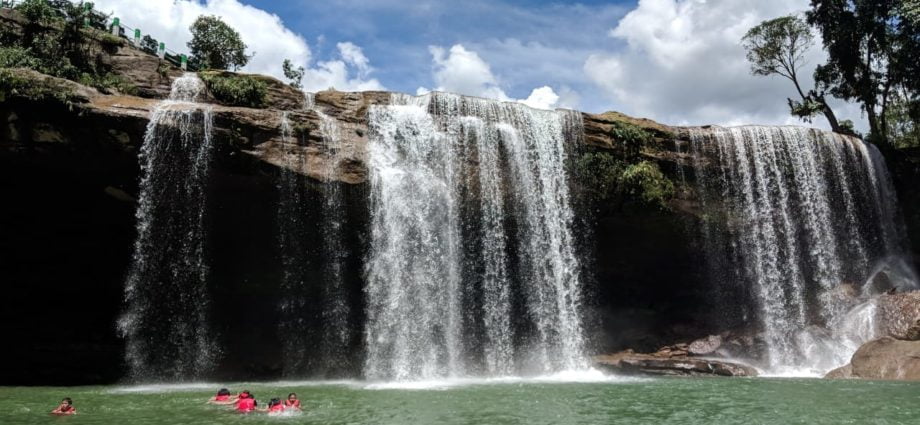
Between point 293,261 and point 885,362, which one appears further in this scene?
point 293,261

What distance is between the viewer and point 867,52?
106ft

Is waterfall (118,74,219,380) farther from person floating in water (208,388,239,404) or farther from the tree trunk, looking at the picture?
the tree trunk

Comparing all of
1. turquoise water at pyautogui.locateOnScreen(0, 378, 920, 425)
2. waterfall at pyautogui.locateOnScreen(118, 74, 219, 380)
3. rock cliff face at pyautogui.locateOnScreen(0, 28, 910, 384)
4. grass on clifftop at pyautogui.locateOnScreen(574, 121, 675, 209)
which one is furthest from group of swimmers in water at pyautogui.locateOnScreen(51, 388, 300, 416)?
grass on clifftop at pyautogui.locateOnScreen(574, 121, 675, 209)

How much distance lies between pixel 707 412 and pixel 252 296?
1514cm

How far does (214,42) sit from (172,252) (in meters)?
19.6

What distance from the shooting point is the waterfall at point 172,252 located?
18.3m

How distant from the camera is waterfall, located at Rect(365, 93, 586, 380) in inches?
783

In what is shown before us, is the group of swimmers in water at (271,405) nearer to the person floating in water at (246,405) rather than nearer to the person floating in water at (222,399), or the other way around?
the person floating in water at (246,405)

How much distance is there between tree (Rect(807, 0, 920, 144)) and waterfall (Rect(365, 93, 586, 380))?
17679 millimetres

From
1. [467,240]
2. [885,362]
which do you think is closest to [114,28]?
[467,240]

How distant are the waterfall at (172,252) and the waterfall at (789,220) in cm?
1670

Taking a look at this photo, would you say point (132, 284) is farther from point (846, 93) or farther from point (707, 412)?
point (846, 93)

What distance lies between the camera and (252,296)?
22.1 meters

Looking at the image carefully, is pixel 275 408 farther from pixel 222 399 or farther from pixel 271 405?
pixel 222 399
